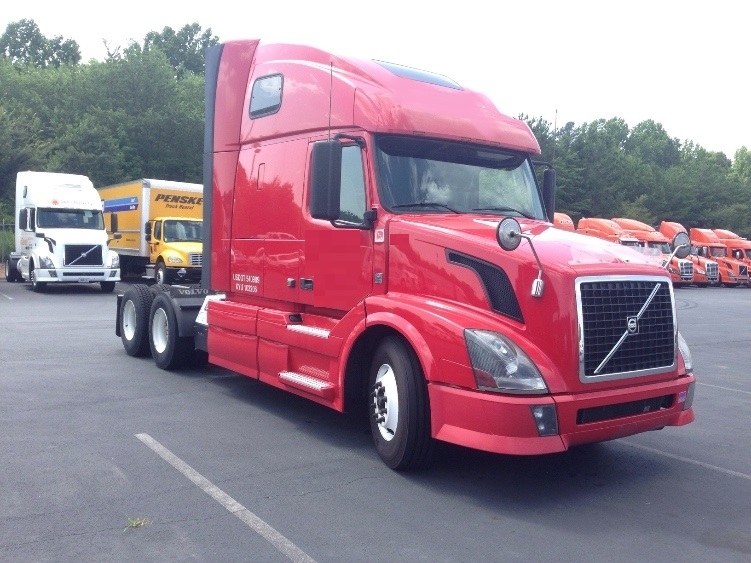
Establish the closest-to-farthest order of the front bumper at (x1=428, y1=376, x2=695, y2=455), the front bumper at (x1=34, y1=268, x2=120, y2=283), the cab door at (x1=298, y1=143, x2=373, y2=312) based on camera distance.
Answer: the front bumper at (x1=428, y1=376, x2=695, y2=455) < the cab door at (x1=298, y1=143, x2=373, y2=312) < the front bumper at (x1=34, y1=268, x2=120, y2=283)

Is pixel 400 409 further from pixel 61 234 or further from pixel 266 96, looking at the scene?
pixel 61 234

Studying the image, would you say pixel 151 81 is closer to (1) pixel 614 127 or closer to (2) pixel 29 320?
(2) pixel 29 320

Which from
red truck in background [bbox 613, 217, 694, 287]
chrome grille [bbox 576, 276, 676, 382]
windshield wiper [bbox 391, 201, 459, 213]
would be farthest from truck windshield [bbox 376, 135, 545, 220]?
red truck in background [bbox 613, 217, 694, 287]

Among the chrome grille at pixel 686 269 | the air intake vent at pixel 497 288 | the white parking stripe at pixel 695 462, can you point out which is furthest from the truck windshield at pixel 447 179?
the chrome grille at pixel 686 269

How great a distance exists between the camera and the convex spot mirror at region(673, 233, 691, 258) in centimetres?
658

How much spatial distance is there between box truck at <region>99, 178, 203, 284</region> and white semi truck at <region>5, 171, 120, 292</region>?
1.61 m

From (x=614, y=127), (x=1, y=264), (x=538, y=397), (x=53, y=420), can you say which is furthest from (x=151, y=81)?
(x=614, y=127)

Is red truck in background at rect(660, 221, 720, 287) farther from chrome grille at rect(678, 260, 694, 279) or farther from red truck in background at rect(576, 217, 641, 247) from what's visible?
red truck in background at rect(576, 217, 641, 247)

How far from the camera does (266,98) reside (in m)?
8.15

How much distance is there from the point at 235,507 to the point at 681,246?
4.12m

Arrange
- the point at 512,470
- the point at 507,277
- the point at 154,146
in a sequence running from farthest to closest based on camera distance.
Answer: the point at 154,146, the point at 512,470, the point at 507,277

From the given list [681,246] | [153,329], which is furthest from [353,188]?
[153,329]

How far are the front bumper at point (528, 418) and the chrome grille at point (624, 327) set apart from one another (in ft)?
0.57

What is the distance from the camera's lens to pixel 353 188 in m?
6.72
